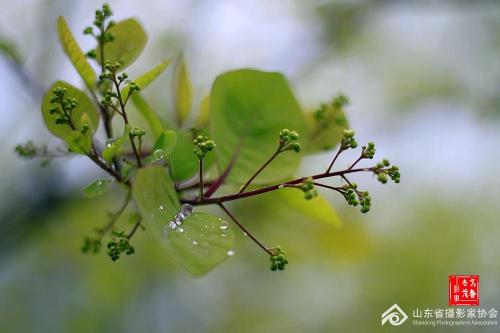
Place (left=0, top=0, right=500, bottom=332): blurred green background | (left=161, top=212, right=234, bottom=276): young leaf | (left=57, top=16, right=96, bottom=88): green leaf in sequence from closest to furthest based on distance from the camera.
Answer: (left=161, top=212, right=234, bottom=276): young leaf, (left=57, top=16, right=96, bottom=88): green leaf, (left=0, top=0, right=500, bottom=332): blurred green background

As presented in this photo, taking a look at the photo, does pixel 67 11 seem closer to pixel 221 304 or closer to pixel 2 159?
pixel 2 159

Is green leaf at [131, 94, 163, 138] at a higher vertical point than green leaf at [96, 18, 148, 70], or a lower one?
lower

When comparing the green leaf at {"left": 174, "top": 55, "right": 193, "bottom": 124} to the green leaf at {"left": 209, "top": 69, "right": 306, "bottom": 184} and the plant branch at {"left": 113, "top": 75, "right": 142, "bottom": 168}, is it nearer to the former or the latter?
the green leaf at {"left": 209, "top": 69, "right": 306, "bottom": 184}

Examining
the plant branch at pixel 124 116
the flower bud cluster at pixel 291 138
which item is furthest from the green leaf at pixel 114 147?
A: the flower bud cluster at pixel 291 138

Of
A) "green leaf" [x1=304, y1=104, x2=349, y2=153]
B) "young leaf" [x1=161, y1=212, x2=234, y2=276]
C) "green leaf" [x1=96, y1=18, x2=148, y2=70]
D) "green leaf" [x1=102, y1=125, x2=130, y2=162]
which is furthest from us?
"green leaf" [x1=304, y1=104, x2=349, y2=153]

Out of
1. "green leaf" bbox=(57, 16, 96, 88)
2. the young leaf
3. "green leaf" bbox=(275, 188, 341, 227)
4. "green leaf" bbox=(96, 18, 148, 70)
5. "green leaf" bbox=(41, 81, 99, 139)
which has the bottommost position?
the young leaf

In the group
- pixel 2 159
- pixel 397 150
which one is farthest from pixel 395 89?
pixel 2 159

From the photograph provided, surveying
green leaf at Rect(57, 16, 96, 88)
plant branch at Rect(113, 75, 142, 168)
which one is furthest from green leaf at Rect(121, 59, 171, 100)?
green leaf at Rect(57, 16, 96, 88)
